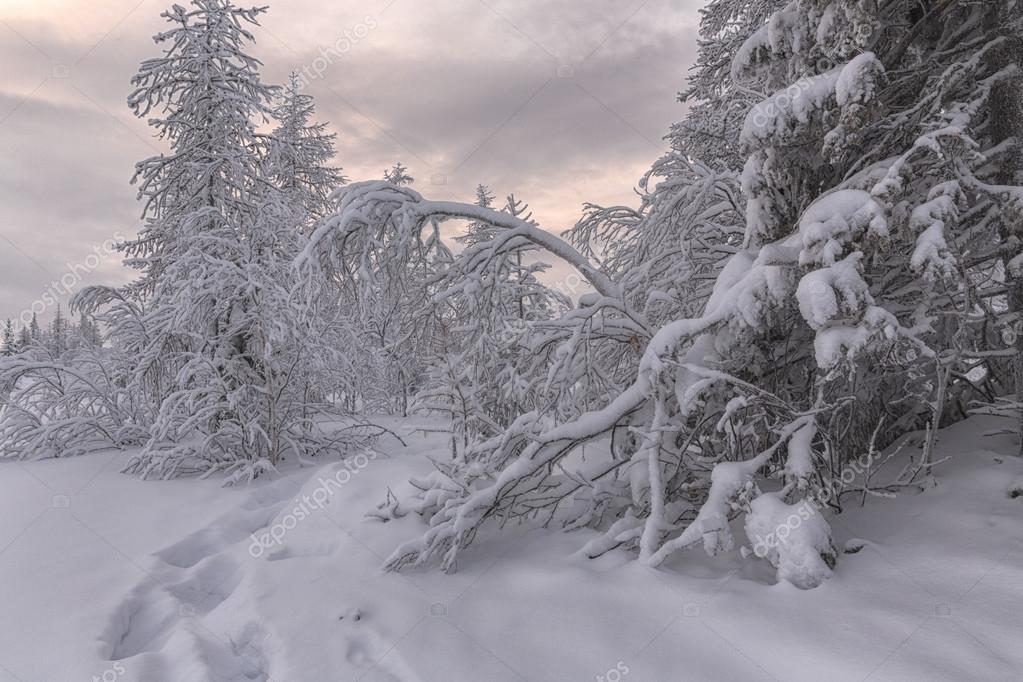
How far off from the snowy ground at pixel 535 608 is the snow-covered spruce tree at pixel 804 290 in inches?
11.5

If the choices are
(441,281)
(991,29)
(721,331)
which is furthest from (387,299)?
(991,29)

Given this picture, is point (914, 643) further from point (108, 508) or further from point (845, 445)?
point (108, 508)

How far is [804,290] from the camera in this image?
127 inches

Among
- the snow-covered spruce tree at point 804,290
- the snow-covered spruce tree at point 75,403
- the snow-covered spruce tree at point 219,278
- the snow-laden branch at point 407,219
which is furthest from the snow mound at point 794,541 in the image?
the snow-covered spruce tree at point 75,403

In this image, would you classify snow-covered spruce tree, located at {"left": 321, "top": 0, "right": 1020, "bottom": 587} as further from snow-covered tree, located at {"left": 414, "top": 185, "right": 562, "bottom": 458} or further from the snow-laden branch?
snow-covered tree, located at {"left": 414, "top": 185, "right": 562, "bottom": 458}

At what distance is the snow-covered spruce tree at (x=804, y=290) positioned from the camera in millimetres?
3334

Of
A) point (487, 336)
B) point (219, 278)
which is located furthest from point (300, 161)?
point (487, 336)

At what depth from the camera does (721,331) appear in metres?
4.03

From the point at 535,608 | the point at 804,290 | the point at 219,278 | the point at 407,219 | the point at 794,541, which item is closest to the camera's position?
the point at 804,290

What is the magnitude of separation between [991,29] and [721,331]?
3085 mm

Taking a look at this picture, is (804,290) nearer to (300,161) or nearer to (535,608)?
(535,608)

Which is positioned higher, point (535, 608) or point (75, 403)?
point (75, 403)

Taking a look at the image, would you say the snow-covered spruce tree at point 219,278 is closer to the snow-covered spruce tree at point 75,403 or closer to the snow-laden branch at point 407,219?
the snow-covered spruce tree at point 75,403

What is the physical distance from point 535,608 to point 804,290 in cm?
249
